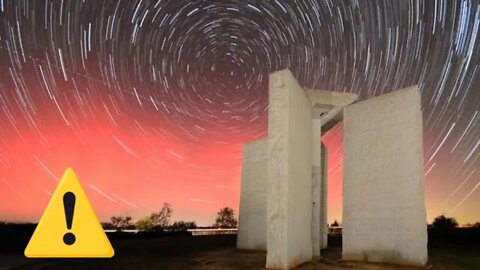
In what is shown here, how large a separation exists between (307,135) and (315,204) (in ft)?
8.30

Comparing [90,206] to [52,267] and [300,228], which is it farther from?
[300,228]

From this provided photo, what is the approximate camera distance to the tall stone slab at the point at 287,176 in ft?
36.4

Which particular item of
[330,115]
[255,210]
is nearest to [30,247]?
[330,115]

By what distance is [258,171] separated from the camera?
790 inches

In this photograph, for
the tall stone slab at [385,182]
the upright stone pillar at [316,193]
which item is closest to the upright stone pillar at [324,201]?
the upright stone pillar at [316,193]

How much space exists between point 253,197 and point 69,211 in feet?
48.7

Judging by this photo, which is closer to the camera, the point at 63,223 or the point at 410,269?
the point at 63,223

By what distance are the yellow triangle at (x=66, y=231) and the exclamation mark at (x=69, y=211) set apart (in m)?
0.03

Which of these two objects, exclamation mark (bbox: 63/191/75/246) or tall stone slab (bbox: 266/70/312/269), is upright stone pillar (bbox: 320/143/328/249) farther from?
exclamation mark (bbox: 63/191/75/246)

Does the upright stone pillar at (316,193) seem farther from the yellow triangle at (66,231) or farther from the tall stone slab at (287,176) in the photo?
the yellow triangle at (66,231)

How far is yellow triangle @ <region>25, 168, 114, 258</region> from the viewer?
5.63m

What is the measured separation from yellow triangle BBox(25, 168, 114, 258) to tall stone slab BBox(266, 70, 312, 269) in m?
6.00

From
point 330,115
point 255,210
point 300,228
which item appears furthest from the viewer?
point 255,210

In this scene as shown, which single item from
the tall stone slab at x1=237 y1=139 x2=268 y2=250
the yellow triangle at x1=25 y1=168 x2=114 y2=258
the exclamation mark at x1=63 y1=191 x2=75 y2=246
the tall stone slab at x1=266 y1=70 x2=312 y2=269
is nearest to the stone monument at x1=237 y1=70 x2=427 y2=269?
the tall stone slab at x1=266 y1=70 x2=312 y2=269
